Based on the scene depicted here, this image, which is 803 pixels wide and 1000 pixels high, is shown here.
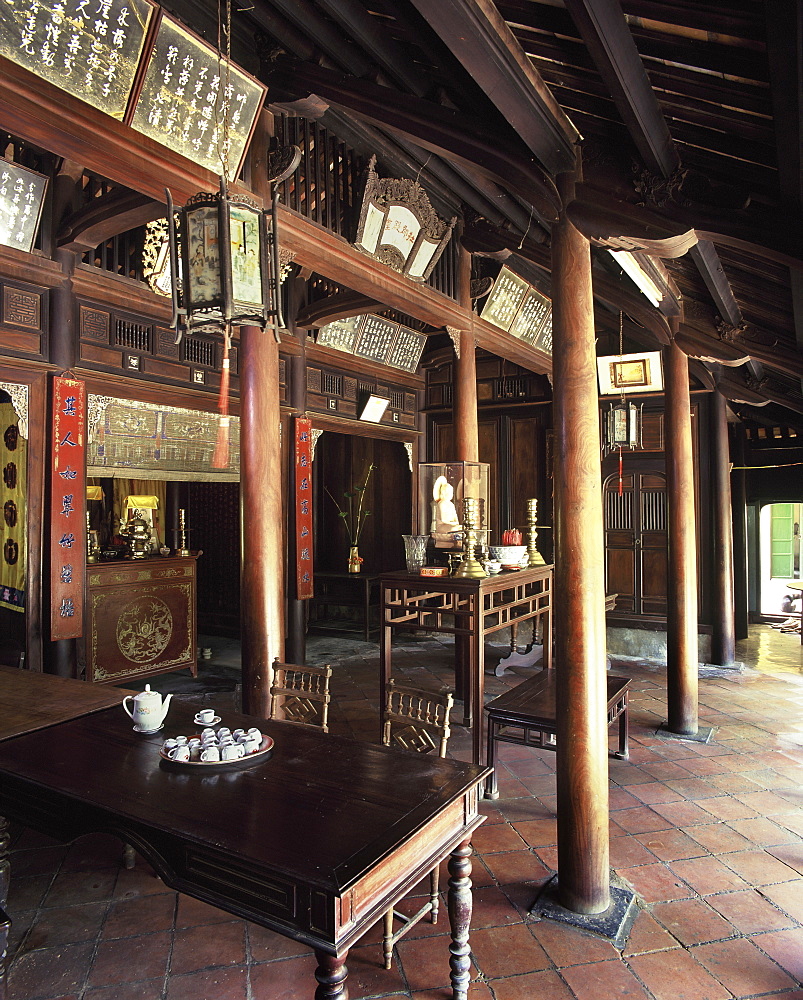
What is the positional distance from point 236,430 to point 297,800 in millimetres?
4820

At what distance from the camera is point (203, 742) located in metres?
2.38

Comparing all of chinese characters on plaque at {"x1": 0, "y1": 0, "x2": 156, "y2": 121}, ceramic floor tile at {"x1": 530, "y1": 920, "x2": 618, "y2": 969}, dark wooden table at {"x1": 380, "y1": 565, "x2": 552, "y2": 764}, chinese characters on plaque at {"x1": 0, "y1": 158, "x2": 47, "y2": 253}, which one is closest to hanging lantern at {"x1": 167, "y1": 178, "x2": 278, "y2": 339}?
chinese characters on plaque at {"x1": 0, "y1": 0, "x2": 156, "y2": 121}

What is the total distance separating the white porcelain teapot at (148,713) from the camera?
2582 millimetres

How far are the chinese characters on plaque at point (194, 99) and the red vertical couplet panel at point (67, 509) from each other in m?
2.18

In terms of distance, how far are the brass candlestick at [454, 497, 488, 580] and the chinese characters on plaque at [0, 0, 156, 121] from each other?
304 centimetres

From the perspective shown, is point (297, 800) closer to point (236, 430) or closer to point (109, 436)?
point (109, 436)

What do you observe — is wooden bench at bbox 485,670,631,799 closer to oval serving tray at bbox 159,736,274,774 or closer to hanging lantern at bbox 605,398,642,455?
oval serving tray at bbox 159,736,274,774

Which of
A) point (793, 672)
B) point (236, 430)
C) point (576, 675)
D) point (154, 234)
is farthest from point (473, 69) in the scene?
point (793, 672)

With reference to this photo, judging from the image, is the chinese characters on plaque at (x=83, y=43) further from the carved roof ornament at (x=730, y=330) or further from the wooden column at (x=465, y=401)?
the carved roof ornament at (x=730, y=330)

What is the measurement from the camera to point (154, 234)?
5.17m

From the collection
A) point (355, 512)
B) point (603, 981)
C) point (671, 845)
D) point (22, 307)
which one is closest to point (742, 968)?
point (603, 981)

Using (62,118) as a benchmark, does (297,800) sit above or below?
below

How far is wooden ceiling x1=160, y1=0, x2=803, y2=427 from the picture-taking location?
188 cm

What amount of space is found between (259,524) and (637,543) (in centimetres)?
561
